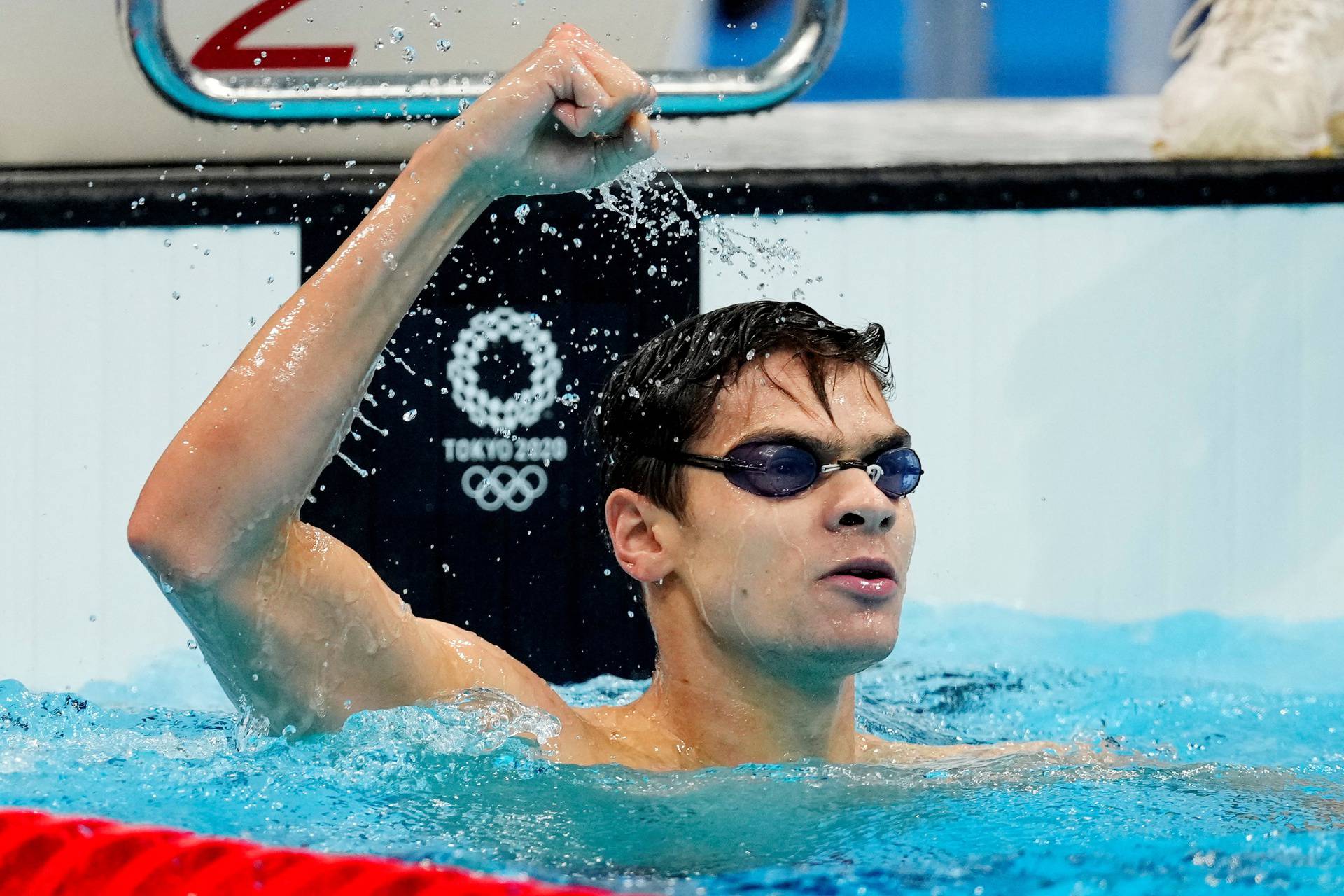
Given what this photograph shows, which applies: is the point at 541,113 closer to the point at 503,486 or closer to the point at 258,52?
the point at 503,486

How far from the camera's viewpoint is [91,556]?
3498mm

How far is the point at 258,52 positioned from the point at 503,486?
121cm

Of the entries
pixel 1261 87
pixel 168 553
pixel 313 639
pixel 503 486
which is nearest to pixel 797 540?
pixel 313 639

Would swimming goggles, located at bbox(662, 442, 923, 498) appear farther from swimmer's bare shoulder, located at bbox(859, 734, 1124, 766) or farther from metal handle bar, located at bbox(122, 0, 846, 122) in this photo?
metal handle bar, located at bbox(122, 0, 846, 122)

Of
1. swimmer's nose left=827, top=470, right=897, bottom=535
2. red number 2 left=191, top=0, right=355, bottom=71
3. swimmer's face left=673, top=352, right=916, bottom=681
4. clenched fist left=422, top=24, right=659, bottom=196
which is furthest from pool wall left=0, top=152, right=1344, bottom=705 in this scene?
clenched fist left=422, top=24, right=659, bottom=196

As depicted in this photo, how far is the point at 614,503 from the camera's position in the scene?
1906 millimetres

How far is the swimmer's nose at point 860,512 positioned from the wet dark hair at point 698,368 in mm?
120

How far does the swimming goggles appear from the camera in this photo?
5.66 ft

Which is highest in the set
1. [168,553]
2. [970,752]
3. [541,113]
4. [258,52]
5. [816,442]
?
[258,52]

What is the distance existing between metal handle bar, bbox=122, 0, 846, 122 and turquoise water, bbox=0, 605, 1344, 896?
5.07 feet

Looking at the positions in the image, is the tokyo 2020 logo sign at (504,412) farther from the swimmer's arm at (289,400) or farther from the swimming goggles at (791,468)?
the swimmer's arm at (289,400)

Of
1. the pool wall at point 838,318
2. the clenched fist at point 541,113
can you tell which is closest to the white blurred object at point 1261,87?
the pool wall at point 838,318

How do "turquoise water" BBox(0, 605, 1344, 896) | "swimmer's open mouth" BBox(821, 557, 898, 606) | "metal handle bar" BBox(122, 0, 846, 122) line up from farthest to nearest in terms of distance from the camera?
"metal handle bar" BBox(122, 0, 846, 122), "swimmer's open mouth" BBox(821, 557, 898, 606), "turquoise water" BBox(0, 605, 1344, 896)

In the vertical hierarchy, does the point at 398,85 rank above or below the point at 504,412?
above
